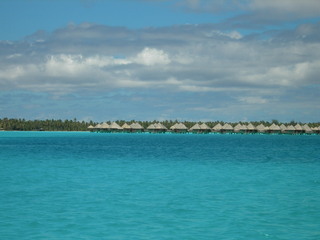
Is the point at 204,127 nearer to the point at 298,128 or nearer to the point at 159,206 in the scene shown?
the point at 298,128

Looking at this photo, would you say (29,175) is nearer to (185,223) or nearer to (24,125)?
(185,223)

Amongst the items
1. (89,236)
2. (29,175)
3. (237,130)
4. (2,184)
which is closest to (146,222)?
(89,236)

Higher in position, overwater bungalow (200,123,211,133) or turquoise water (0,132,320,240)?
overwater bungalow (200,123,211,133)

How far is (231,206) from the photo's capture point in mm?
17547

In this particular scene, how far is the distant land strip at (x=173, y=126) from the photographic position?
15112 centimetres

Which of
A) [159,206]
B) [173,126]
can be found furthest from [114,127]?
[159,206]

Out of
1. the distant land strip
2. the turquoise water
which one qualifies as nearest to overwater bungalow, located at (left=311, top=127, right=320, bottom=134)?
the distant land strip

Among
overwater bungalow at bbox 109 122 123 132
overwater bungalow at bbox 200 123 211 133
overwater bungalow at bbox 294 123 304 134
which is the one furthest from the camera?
overwater bungalow at bbox 200 123 211 133

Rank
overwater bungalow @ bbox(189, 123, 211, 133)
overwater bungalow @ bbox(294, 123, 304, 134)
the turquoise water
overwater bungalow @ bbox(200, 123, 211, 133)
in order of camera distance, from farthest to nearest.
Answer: overwater bungalow @ bbox(189, 123, 211, 133) → overwater bungalow @ bbox(200, 123, 211, 133) → overwater bungalow @ bbox(294, 123, 304, 134) → the turquoise water

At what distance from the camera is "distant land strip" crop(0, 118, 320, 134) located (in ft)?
496

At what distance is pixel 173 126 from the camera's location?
15638cm

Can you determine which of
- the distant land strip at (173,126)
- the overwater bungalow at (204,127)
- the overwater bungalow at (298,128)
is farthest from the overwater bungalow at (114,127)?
the overwater bungalow at (298,128)

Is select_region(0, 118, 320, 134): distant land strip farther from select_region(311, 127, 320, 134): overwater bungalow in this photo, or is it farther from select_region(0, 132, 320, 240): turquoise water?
select_region(0, 132, 320, 240): turquoise water

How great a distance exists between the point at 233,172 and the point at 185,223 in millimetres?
17114
